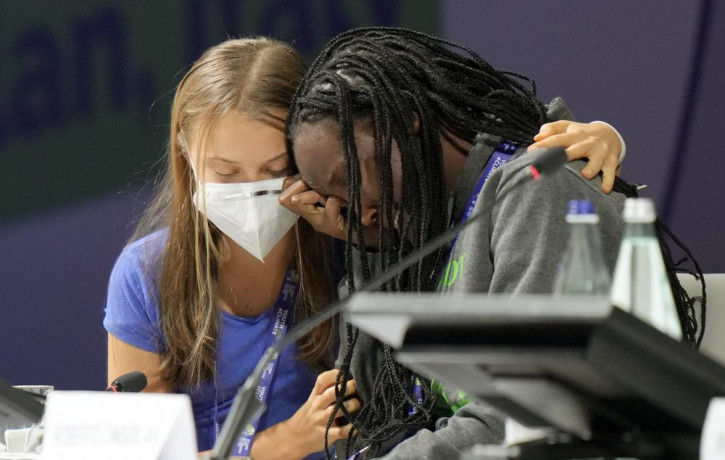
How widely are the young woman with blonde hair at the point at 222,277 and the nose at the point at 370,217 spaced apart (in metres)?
0.26

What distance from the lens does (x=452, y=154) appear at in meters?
1.75

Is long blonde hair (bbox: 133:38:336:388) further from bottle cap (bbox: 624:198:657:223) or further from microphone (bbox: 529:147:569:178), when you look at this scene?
bottle cap (bbox: 624:198:657:223)

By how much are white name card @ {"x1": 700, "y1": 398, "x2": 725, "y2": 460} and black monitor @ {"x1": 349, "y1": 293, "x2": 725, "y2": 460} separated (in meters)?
0.03

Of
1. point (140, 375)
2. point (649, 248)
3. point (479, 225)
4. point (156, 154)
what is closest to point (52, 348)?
point (156, 154)

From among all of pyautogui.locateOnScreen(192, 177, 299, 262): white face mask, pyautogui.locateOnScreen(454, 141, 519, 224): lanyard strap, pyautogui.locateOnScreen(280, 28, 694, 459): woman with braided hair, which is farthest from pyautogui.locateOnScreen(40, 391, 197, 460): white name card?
pyautogui.locateOnScreen(192, 177, 299, 262): white face mask

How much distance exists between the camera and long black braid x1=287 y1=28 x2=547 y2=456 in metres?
1.69

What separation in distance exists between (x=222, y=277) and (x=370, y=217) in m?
0.57

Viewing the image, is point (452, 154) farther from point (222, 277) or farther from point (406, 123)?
point (222, 277)

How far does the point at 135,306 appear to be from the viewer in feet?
7.23

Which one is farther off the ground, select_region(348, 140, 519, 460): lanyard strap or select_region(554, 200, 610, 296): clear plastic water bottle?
select_region(554, 200, 610, 296): clear plastic water bottle

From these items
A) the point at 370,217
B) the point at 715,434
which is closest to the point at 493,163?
the point at 370,217

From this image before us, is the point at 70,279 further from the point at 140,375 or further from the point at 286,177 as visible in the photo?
the point at 140,375

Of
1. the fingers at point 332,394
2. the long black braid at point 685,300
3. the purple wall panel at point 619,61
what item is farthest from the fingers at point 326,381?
the purple wall panel at point 619,61

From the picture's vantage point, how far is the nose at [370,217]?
1.77 metres
